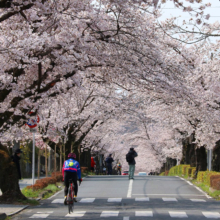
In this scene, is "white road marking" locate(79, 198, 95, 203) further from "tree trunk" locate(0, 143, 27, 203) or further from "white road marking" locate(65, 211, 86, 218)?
"white road marking" locate(65, 211, 86, 218)

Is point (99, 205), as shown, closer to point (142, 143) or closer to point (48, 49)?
point (48, 49)

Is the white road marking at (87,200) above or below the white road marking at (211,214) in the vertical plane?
above

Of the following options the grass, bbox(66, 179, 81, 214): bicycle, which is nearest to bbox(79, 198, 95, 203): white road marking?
the grass

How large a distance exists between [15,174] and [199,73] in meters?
10.2

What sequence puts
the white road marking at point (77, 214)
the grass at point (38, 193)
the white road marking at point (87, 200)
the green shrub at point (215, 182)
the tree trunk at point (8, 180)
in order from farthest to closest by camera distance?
the green shrub at point (215, 182) → the grass at point (38, 193) → the white road marking at point (87, 200) → the tree trunk at point (8, 180) → the white road marking at point (77, 214)

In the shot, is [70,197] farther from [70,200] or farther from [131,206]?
[131,206]

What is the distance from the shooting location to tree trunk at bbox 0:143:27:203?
49.4 ft

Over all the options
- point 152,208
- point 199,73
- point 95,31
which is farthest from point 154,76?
point 199,73

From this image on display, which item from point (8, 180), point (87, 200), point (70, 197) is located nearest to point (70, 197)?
point (70, 197)

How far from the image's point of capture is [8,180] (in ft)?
49.8

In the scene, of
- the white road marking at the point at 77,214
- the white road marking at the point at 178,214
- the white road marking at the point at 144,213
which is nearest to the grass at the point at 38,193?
the white road marking at the point at 77,214

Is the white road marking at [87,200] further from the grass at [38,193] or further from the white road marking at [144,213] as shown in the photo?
the white road marking at [144,213]

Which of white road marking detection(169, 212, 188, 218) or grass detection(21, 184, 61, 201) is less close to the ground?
grass detection(21, 184, 61, 201)

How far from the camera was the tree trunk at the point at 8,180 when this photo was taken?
1505cm
